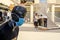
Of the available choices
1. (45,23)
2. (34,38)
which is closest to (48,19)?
(45,23)

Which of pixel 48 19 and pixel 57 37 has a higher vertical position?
pixel 48 19

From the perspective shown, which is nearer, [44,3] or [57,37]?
[57,37]

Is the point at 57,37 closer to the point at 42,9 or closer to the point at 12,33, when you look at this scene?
the point at 42,9

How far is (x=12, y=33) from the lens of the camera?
51.6 inches

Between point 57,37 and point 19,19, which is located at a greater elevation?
point 19,19

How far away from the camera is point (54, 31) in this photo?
332 centimetres

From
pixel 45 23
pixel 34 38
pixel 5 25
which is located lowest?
pixel 34 38

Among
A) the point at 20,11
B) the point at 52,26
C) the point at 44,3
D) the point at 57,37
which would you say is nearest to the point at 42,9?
the point at 44,3

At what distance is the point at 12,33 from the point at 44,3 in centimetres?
229

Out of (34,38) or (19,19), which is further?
(34,38)

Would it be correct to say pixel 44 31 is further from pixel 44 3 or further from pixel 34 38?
pixel 44 3

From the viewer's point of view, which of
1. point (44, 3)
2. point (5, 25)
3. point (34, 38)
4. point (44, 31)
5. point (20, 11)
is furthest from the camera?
point (44, 3)

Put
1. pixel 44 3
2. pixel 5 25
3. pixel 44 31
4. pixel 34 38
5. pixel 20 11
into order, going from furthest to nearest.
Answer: pixel 44 3, pixel 44 31, pixel 34 38, pixel 20 11, pixel 5 25

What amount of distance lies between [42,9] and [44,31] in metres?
0.48
